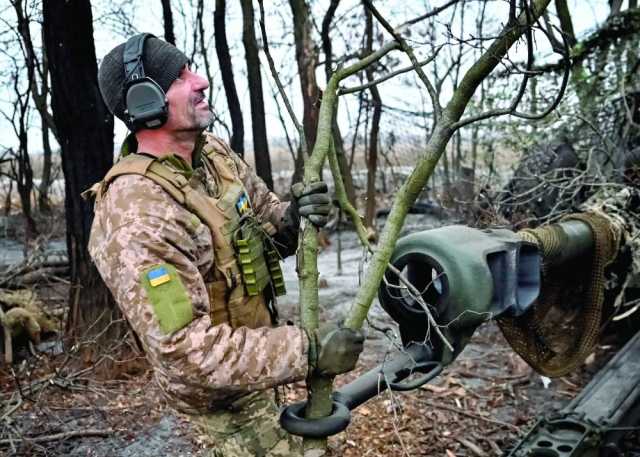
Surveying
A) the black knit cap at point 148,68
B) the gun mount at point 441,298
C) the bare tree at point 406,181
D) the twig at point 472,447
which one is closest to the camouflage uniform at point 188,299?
the bare tree at point 406,181

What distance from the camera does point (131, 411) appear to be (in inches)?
189

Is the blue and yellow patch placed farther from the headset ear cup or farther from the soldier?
the headset ear cup

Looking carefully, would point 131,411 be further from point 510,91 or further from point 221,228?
point 510,91

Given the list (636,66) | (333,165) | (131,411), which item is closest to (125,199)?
(333,165)

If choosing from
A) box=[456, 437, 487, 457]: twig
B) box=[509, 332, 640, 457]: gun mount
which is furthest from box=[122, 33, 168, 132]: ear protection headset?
box=[456, 437, 487, 457]: twig

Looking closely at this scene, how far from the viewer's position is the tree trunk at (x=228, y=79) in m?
10.7

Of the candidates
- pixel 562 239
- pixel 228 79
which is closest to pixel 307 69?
pixel 228 79

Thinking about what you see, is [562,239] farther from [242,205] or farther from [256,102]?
[256,102]

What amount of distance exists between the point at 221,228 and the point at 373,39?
411 inches

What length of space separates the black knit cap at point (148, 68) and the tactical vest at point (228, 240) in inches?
11.0

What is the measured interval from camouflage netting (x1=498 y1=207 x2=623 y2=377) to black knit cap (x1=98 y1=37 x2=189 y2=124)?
2094 mm

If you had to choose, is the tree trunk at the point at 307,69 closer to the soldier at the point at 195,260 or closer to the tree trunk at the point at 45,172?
the tree trunk at the point at 45,172

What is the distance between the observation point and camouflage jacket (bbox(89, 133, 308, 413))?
7.02ft

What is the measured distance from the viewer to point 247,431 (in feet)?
8.94
